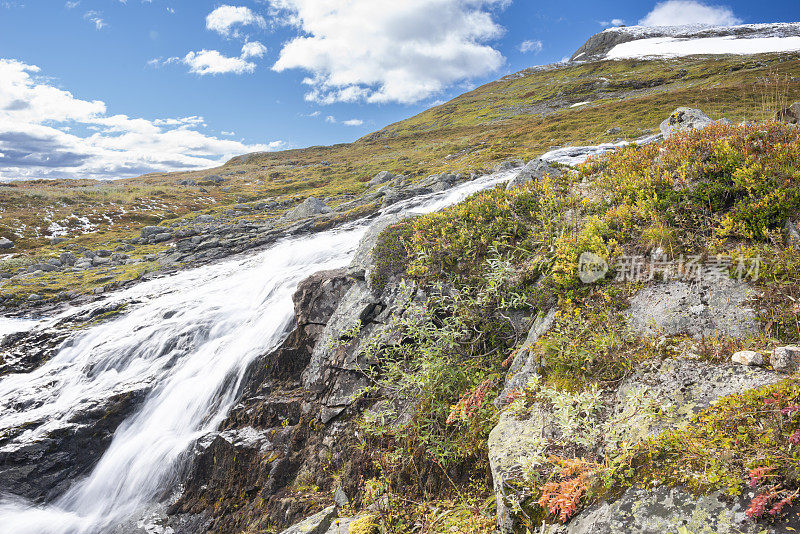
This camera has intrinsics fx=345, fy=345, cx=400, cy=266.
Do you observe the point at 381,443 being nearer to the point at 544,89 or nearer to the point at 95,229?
the point at 95,229

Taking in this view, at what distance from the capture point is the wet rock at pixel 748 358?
400 centimetres

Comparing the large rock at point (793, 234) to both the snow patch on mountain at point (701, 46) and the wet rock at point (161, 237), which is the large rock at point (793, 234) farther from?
the snow patch on mountain at point (701, 46)

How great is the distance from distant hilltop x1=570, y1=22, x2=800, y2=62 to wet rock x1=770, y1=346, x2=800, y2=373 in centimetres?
14566

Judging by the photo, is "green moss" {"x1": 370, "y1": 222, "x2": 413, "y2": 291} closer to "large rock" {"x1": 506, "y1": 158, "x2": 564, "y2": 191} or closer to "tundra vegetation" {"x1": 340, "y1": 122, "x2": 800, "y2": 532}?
"tundra vegetation" {"x1": 340, "y1": 122, "x2": 800, "y2": 532}

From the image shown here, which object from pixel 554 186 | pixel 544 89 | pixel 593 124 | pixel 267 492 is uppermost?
pixel 544 89

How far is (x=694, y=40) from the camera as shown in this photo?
5226 inches

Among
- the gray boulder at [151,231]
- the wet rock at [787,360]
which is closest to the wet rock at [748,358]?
the wet rock at [787,360]

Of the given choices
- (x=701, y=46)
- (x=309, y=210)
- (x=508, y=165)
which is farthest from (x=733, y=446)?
(x=701, y=46)

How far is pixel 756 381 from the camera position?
3840 mm

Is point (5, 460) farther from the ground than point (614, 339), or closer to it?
closer to it

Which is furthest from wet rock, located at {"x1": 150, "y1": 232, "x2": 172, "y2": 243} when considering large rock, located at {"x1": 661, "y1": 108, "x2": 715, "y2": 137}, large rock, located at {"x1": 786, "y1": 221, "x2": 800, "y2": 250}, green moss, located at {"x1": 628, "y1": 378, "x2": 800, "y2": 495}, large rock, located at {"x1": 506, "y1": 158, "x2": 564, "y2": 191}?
large rock, located at {"x1": 786, "y1": 221, "x2": 800, "y2": 250}

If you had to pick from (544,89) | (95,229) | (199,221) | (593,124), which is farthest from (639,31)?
Answer: (95,229)

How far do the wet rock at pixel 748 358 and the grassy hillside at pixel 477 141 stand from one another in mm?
8624

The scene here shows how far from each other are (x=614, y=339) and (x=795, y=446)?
2.17 metres
